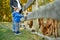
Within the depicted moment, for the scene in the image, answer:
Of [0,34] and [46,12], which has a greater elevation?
[46,12]

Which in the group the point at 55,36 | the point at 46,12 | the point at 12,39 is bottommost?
the point at 12,39

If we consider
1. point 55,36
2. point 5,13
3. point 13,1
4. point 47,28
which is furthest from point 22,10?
point 5,13

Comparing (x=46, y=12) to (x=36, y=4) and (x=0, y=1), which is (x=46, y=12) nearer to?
(x=36, y=4)

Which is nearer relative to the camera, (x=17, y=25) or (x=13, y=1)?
(x=17, y=25)

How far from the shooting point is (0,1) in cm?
1306

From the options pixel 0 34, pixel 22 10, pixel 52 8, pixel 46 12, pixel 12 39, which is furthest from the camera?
pixel 22 10

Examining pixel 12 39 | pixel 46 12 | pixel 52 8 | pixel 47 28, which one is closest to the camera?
pixel 52 8

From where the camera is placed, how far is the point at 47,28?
3.72 metres

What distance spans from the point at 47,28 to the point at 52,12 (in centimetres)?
105

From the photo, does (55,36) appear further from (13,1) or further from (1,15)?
(1,15)

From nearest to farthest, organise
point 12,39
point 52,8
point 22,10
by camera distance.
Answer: point 52,8
point 12,39
point 22,10

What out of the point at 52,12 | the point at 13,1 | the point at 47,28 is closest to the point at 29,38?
the point at 13,1

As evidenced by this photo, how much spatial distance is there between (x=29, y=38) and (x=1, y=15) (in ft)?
23.5

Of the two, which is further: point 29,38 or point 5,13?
point 5,13
